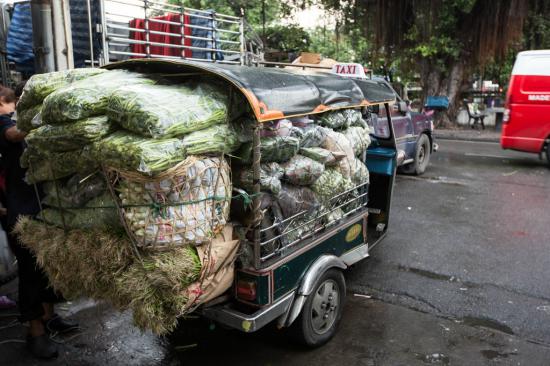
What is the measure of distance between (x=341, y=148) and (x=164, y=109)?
5.92ft

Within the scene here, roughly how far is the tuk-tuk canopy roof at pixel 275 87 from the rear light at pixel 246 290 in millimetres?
1039

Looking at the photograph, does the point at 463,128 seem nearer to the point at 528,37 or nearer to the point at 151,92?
the point at 528,37

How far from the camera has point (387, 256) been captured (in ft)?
17.6

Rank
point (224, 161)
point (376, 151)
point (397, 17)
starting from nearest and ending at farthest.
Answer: point (224, 161)
point (376, 151)
point (397, 17)

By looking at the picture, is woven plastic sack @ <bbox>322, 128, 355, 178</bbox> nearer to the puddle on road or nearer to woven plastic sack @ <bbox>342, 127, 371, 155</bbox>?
woven plastic sack @ <bbox>342, 127, 371, 155</bbox>

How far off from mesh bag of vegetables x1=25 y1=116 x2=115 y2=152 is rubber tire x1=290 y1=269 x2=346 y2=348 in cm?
178

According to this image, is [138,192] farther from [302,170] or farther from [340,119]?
[340,119]

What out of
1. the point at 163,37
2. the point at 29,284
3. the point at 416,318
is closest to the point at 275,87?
the point at 29,284

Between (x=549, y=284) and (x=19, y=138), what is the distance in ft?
16.1

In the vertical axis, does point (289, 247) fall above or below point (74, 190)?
below

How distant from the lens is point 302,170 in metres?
3.30

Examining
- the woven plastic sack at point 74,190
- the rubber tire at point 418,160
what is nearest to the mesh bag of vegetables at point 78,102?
the woven plastic sack at point 74,190

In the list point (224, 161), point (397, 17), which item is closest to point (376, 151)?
point (224, 161)

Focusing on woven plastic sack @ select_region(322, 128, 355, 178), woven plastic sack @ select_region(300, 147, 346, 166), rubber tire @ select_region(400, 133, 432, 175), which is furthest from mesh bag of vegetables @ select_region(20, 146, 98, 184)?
rubber tire @ select_region(400, 133, 432, 175)
